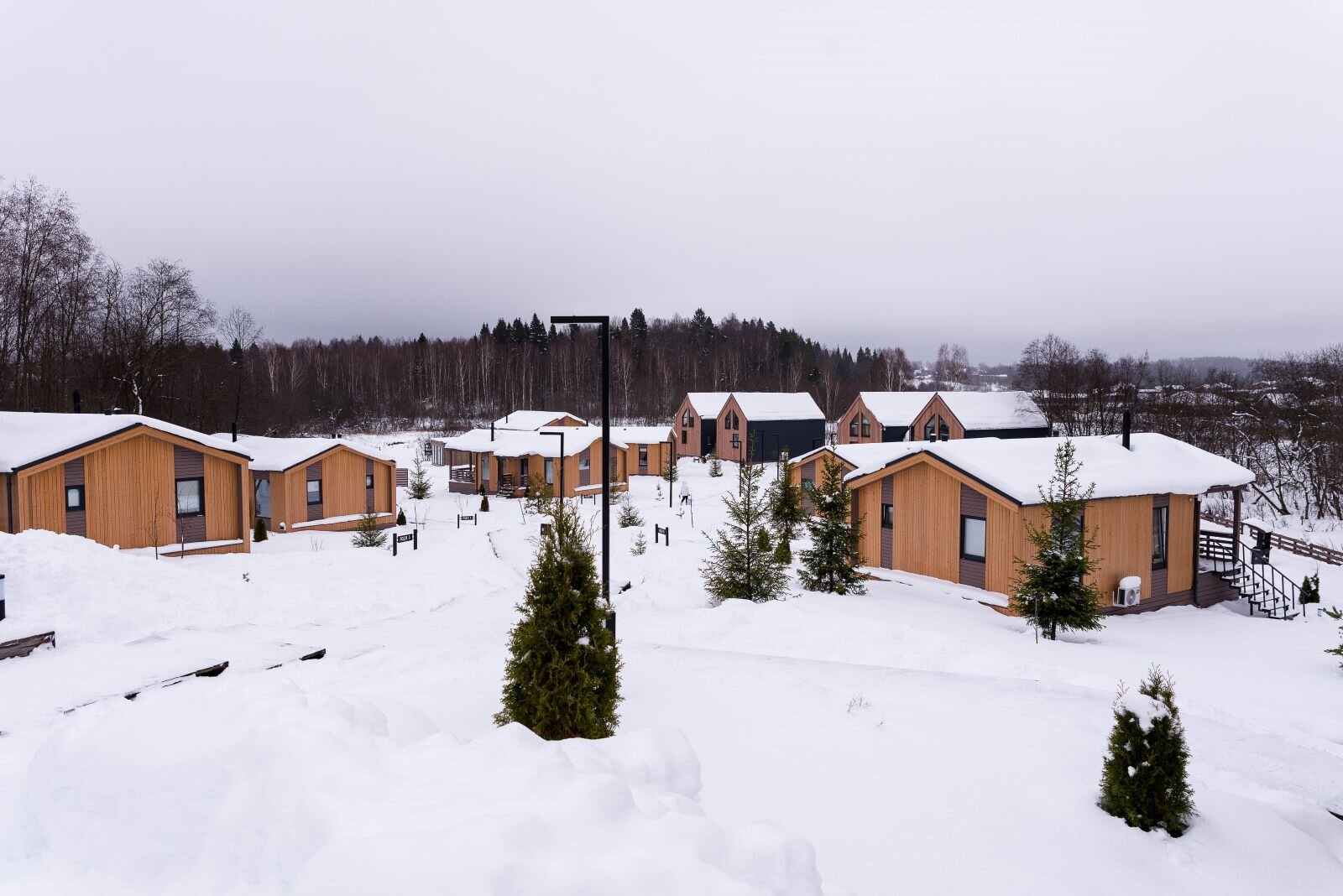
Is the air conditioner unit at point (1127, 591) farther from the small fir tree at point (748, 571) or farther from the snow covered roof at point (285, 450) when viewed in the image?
the snow covered roof at point (285, 450)

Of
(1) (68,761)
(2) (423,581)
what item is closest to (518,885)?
(1) (68,761)

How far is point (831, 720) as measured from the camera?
8523 mm

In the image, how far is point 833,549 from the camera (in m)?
17.2

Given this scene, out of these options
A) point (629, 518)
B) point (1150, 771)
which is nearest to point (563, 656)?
point (1150, 771)

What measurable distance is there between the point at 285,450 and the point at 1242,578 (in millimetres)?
35750

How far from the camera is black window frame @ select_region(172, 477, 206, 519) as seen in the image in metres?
23.4

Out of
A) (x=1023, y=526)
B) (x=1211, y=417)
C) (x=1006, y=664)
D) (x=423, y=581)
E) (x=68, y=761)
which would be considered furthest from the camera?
(x=1211, y=417)

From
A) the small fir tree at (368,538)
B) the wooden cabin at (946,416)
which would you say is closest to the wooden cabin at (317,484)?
the small fir tree at (368,538)

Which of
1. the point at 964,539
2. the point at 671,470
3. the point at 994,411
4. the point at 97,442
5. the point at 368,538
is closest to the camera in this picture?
the point at 964,539

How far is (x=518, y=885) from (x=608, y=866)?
41 centimetres

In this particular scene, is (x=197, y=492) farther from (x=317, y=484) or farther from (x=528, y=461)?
(x=528, y=461)

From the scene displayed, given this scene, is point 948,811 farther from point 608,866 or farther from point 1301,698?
point 1301,698

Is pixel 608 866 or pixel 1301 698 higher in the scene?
pixel 608 866

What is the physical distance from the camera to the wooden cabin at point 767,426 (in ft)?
194
